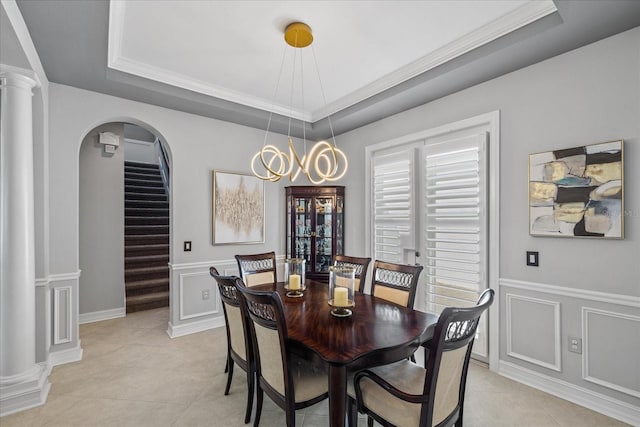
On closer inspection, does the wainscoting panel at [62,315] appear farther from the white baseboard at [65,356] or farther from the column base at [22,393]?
Result: the column base at [22,393]


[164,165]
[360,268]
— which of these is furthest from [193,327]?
[164,165]

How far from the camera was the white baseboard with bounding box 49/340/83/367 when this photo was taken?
2.85 meters

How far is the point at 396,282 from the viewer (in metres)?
2.58

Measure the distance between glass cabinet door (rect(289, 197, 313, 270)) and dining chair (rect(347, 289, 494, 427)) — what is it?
105 inches

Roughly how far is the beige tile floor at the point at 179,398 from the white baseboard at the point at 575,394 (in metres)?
0.06

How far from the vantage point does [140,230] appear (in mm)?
Result: 5504

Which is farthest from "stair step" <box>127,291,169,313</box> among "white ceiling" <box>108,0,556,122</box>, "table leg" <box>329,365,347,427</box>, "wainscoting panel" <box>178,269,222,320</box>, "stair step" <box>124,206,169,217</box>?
"table leg" <box>329,365,347,427</box>

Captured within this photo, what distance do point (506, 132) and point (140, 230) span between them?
5698mm

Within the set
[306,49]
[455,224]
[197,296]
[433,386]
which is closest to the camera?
[433,386]

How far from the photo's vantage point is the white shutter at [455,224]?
2.86 m

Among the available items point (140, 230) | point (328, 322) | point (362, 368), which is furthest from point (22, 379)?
point (140, 230)

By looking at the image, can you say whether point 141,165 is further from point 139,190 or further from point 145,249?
point 145,249

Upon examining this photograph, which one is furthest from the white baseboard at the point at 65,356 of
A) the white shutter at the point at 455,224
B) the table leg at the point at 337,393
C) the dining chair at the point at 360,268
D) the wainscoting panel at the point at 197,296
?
the white shutter at the point at 455,224

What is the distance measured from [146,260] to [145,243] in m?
0.45
